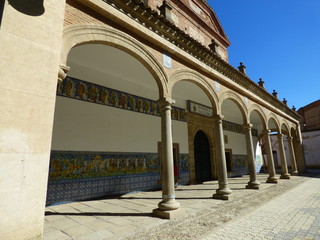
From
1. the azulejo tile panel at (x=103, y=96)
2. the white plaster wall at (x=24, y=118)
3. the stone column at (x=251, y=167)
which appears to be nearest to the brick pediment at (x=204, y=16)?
the azulejo tile panel at (x=103, y=96)

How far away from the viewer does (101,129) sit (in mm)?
6340

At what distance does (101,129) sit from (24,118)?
3775mm

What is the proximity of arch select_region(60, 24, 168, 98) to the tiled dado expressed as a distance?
294 centimetres

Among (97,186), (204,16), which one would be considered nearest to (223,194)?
(97,186)

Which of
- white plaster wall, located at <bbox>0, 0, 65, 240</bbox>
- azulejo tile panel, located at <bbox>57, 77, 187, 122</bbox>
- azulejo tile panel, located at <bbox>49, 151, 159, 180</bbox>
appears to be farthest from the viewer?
azulejo tile panel, located at <bbox>57, 77, 187, 122</bbox>

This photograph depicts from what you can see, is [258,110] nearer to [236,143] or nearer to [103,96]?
[236,143]

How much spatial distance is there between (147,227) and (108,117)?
393 cm

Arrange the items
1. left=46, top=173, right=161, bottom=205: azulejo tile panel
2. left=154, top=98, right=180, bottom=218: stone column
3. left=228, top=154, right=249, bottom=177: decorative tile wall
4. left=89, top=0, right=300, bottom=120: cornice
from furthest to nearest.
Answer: left=228, top=154, right=249, bottom=177: decorative tile wall
left=46, top=173, right=161, bottom=205: azulejo tile panel
left=89, top=0, right=300, bottom=120: cornice
left=154, top=98, right=180, bottom=218: stone column

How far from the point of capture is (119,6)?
173 inches

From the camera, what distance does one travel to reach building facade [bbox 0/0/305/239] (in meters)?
2.55

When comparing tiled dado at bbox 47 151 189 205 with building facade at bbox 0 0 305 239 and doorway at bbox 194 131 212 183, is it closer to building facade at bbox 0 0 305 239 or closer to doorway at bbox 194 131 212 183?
building facade at bbox 0 0 305 239

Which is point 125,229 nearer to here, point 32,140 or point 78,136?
point 32,140

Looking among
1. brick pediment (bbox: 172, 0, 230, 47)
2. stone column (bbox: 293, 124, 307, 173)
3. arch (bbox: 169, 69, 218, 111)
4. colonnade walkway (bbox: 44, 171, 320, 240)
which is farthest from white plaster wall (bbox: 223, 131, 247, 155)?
colonnade walkway (bbox: 44, 171, 320, 240)

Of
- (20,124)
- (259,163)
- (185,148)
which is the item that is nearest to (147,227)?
(20,124)
